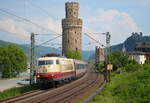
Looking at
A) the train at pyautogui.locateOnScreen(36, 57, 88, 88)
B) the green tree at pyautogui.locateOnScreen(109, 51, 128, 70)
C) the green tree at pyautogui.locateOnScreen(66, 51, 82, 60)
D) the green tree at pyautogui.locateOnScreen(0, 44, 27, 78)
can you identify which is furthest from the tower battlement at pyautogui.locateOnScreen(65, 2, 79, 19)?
the train at pyautogui.locateOnScreen(36, 57, 88, 88)

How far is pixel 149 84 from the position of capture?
3206cm

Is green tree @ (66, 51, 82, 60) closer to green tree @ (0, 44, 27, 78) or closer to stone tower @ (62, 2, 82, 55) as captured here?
stone tower @ (62, 2, 82, 55)

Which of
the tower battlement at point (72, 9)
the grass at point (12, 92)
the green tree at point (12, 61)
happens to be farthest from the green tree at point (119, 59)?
the grass at point (12, 92)

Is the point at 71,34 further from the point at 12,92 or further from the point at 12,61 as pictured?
the point at 12,92

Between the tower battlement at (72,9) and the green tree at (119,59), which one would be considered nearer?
the green tree at (119,59)

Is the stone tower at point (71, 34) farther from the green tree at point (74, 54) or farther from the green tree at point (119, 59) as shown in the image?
the green tree at point (119, 59)

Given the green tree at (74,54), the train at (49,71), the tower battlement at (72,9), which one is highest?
the tower battlement at (72,9)

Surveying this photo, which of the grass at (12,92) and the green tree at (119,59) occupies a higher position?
the green tree at (119,59)

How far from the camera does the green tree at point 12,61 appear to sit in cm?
11531

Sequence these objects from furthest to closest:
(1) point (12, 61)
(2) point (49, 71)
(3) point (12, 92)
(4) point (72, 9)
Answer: (4) point (72, 9)
(1) point (12, 61)
(2) point (49, 71)
(3) point (12, 92)

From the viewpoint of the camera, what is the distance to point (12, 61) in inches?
4641

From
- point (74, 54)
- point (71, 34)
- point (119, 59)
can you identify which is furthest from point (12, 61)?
point (71, 34)

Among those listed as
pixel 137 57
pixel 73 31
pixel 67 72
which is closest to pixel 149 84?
pixel 67 72

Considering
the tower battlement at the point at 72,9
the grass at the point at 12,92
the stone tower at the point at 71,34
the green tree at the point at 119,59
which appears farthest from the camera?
the tower battlement at the point at 72,9
